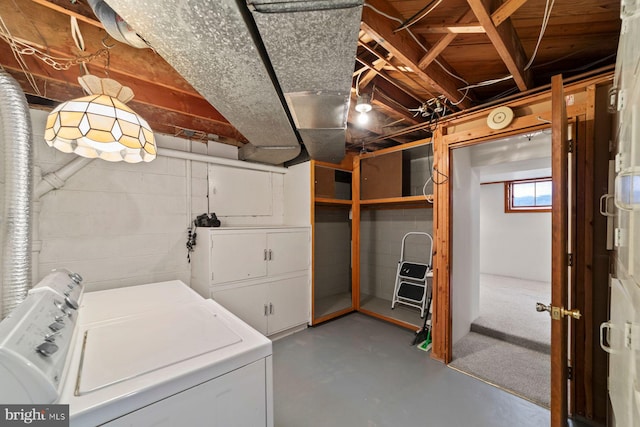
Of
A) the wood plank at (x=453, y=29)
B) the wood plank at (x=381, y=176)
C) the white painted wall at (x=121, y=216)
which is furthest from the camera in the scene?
the wood plank at (x=381, y=176)

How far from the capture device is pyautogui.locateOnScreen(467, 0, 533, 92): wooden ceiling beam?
1089 mm

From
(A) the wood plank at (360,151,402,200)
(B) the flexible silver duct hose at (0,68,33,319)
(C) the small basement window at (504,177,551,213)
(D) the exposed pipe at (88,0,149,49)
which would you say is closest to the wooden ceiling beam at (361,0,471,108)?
(D) the exposed pipe at (88,0,149,49)

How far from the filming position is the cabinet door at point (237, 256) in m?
2.35

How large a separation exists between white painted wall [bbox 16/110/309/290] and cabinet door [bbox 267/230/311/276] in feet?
3.06

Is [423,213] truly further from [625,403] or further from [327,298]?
[625,403]

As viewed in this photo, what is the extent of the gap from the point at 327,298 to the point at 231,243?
81.1 inches

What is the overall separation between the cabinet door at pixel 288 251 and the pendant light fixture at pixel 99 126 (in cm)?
159

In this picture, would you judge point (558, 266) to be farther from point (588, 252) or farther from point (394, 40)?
point (394, 40)

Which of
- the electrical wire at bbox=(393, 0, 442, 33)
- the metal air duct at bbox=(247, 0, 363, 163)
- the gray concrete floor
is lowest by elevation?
the gray concrete floor

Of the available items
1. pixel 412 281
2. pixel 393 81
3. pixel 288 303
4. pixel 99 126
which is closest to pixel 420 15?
pixel 393 81

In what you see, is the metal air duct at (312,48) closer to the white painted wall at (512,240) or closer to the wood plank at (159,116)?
the wood plank at (159,116)

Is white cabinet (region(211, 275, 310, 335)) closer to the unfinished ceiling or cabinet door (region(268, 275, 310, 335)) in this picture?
cabinet door (region(268, 275, 310, 335))

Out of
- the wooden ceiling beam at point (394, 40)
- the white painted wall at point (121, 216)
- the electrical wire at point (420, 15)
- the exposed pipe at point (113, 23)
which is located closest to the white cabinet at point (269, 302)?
the white painted wall at point (121, 216)

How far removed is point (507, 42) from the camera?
134 cm
